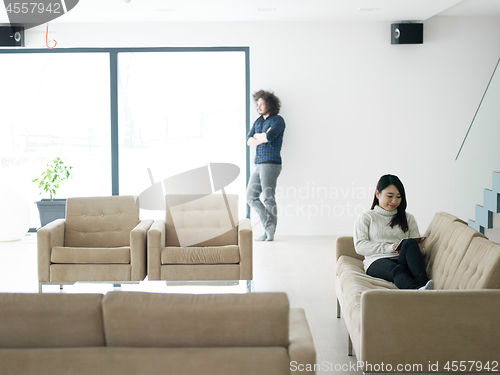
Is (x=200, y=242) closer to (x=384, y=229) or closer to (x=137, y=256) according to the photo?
(x=137, y=256)

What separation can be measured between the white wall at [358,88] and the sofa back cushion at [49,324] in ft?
17.0

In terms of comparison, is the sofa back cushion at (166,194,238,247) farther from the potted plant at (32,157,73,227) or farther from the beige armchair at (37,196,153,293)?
the potted plant at (32,157,73,227)

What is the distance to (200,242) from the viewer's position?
4.41m

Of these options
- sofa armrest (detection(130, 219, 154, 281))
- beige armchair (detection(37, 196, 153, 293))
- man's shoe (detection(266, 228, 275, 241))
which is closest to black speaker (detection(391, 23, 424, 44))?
man's shoe (detection(266, 228, 275, 241))

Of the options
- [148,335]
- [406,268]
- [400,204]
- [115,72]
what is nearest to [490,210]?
[400,204]

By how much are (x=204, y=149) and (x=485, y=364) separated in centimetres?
505

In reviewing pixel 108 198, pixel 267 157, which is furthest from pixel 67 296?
pixel 267 157

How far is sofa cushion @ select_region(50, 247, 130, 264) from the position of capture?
396 cm

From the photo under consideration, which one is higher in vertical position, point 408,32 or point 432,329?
point 408,32

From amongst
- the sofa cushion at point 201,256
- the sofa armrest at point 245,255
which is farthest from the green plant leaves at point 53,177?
the sofa armrest at point 245,255

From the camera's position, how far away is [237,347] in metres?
1.59

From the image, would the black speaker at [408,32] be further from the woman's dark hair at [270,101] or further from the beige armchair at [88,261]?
the beige armchair at [88,261]

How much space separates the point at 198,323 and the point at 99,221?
3.07 m

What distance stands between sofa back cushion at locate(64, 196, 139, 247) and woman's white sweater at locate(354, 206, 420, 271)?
2077 millimetres
